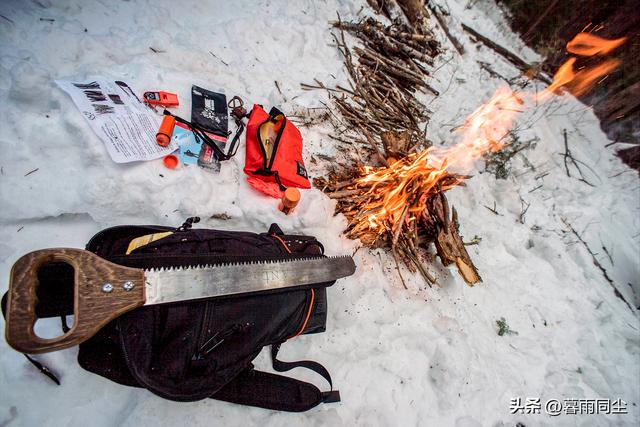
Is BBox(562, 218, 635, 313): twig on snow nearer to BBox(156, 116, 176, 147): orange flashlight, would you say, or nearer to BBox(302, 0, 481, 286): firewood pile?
BBox(302, 0, 481, 286): firewood pile

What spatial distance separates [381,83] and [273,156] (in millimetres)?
2574

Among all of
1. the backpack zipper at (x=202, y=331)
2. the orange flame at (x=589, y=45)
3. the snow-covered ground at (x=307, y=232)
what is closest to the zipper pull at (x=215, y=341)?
the backpack zipper at (x=202, y=331)

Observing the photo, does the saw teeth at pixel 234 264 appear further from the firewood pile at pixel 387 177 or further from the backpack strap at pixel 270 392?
the firewood pile at pixel 387 177

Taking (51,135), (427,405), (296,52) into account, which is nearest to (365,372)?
(427,405)

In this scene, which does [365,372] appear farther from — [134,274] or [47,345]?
[47,345]

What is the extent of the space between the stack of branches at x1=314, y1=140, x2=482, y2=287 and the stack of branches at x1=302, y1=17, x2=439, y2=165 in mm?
567

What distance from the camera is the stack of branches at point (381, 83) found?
3.46 metres

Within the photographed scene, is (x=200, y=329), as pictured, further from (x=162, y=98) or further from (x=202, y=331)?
(x=162, y=98)

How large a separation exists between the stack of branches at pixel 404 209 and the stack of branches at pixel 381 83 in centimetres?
57

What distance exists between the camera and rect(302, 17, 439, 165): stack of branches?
3.46 metres

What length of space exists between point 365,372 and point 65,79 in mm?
3335

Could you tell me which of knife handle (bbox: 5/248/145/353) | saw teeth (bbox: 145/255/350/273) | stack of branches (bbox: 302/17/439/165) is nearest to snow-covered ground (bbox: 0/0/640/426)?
stack of branches (bbox: 302/17/439/165)

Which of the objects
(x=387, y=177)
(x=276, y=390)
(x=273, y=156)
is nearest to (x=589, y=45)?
(x=387, y=177)

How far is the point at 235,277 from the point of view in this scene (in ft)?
4.73
